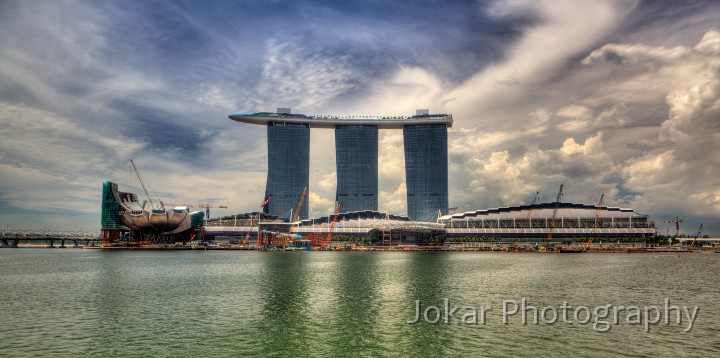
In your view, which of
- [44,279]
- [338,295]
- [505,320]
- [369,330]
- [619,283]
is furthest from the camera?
[44,279]

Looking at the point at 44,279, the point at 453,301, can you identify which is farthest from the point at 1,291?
the point at 453,301

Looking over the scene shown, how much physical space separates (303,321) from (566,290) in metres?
39.9

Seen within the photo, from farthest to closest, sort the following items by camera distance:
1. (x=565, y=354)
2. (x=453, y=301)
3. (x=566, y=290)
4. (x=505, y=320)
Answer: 1. (x=566, y=290)
2. (x=453, y=301)
3. (x=505, y=320)
4. (x=565, y=354)

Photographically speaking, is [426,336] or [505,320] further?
[505,320]

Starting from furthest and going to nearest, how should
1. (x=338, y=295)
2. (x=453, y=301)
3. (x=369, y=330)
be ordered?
(x=338, y=295) → (x=453, y=301) → (x=369, y=330)

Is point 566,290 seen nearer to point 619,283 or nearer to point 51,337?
point 619,283

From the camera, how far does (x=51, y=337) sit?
3747 centimetres

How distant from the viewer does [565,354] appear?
106 ft

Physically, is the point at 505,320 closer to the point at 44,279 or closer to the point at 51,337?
the point at 51,337

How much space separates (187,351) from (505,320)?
27.6 meters

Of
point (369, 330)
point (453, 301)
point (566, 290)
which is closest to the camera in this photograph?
point (369, 330)

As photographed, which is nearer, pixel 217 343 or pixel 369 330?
pixel 217 343

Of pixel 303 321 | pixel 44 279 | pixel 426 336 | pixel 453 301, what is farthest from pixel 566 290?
pixel 44 279

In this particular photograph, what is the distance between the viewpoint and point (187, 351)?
33.6 meters
